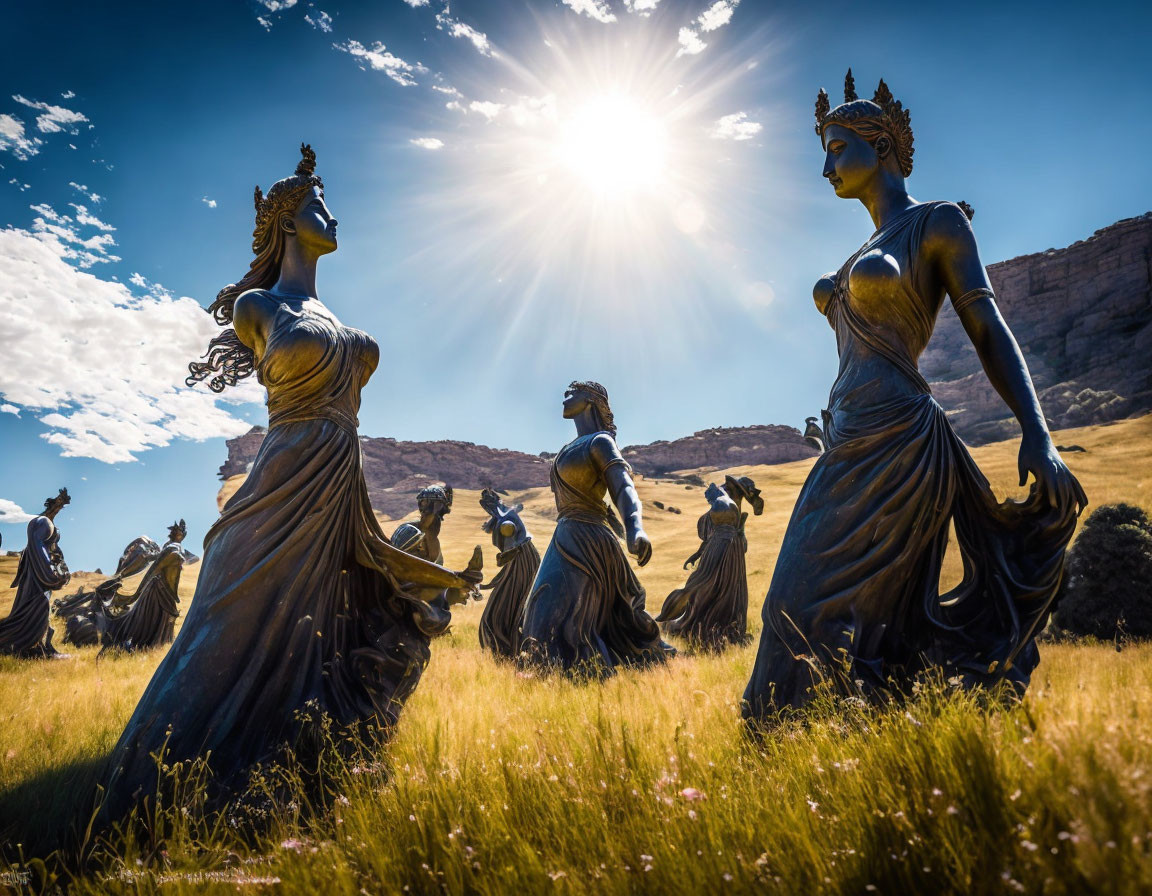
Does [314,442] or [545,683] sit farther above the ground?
[314,442]

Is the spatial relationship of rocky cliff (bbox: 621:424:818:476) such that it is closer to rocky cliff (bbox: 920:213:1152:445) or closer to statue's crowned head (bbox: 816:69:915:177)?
rocky cliff (bbox: 920:213:1152:445)

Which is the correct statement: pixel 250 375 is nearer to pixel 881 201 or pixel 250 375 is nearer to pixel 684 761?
pixel 684 761

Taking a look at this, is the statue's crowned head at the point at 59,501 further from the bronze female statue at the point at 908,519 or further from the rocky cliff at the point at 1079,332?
the rocky cliff at the point at 1079,332

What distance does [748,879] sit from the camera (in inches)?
58.4

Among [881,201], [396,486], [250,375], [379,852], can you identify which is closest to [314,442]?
[250,375]

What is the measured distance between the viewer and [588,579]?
256 inches

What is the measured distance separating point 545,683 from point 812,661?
113 inches

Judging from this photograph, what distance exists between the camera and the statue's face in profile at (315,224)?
427cm

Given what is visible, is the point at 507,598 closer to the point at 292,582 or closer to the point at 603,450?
the point at 603,450

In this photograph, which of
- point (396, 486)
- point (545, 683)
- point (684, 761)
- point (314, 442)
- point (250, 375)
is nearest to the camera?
point (684, 761)

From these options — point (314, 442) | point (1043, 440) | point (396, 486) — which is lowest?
point (1043, 440)

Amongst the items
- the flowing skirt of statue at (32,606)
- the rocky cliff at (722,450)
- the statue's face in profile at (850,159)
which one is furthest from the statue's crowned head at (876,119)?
the rocky cliff at (722,450)

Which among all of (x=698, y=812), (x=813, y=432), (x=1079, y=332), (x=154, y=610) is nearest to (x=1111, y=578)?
(x=813, y=432)

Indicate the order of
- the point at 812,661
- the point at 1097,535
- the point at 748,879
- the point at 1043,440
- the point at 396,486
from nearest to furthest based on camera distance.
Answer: the point at 748,879
the point at 812,661
the point at 1043,440
the point at 1097,535
the point at 396,486
